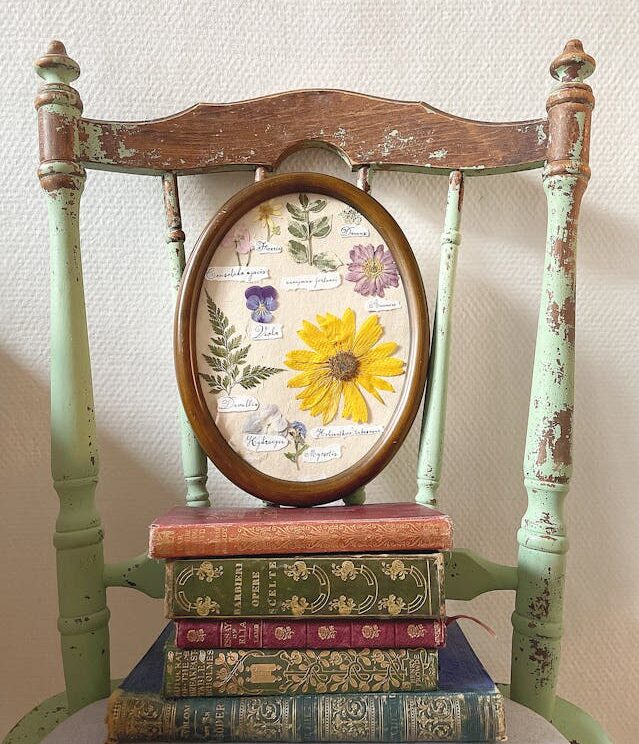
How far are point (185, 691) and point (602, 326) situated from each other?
59cm

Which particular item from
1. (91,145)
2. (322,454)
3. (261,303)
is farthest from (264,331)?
(91,145)

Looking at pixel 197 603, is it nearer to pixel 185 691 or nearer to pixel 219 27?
pixel 185 691

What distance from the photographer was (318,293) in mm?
676

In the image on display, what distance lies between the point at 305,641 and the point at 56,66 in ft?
1.75

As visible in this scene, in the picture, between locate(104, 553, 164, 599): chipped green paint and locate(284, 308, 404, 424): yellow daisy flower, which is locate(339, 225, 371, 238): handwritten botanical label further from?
locate(104, 553, 164, 599): chipped green paint

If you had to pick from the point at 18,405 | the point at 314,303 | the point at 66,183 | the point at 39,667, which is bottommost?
the point at 39,667

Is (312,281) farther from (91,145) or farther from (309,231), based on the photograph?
(91,145)

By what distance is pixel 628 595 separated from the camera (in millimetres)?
831

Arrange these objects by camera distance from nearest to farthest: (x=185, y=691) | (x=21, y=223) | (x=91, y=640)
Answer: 1. (x=185, y=691)
2. (x=91, y=640)
3. (x=21, y=223)

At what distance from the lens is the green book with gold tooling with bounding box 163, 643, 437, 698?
525 millimetres

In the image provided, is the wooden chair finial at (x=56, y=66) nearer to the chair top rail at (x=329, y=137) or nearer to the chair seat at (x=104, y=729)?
the chair top rail at (x=329, y=137)

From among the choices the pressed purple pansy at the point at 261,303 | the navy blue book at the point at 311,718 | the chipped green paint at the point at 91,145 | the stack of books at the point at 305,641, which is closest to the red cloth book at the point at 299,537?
the stack of books at the point at 305,641

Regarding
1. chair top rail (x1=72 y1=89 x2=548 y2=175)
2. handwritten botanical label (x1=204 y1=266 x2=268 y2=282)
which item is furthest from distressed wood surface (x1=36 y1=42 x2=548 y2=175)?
handwritten botanical label (x1=204 y1=266 x2=268 y2=282)

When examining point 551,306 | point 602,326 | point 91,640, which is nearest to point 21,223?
point 91,640
